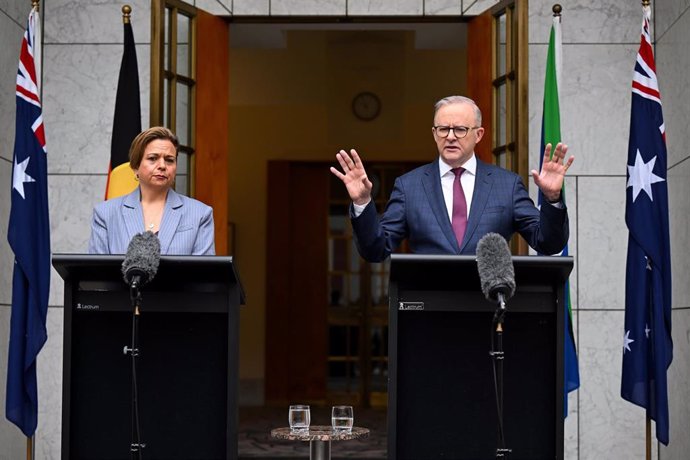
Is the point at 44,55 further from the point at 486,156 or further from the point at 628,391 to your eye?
the point at 628,391

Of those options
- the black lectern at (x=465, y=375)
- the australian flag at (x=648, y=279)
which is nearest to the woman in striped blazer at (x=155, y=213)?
the black lectern at (x=465, y=375)

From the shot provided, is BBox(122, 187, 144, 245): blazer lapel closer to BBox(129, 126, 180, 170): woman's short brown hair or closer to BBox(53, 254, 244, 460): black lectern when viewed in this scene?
BBox(129, 126, 180, 170): woman's short brown hair

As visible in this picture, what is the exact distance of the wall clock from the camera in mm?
11141

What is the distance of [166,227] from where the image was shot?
11.5 feet

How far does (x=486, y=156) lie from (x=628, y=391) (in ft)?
5.33

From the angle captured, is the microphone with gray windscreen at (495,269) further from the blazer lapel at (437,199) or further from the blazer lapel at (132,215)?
the blazer lapel at (132,215)

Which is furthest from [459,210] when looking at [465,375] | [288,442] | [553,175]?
[288,442]

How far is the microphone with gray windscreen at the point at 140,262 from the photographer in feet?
9.05

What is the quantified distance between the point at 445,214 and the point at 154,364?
1.06 m

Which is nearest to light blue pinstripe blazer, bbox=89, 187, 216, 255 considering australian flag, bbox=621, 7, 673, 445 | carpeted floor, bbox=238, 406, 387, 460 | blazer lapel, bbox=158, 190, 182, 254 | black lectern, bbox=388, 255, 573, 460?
blazer lapel, bbox=158, 190, 182, 254

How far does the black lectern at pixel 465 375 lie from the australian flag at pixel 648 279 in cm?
215

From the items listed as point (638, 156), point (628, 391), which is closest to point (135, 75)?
point (638, 156)

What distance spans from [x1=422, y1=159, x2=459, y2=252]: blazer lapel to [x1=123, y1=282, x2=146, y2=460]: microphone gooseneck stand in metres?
1.03

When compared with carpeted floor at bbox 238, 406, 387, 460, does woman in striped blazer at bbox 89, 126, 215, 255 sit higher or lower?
higher
